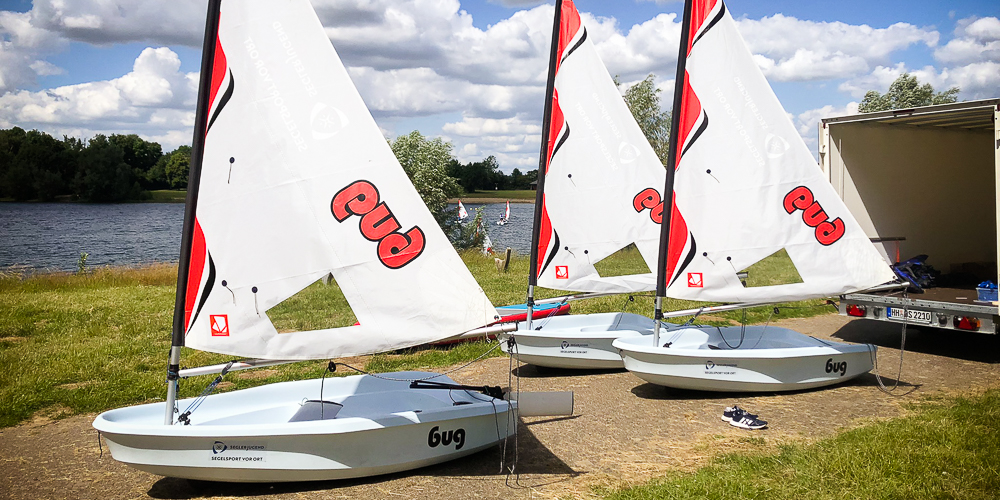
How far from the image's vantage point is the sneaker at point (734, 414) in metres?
6.24

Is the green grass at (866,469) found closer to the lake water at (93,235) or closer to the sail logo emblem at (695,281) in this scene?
the sail logo emblem at (695,281)

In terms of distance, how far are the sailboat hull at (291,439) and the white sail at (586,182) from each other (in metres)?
3.37

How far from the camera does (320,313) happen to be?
15.9 feet

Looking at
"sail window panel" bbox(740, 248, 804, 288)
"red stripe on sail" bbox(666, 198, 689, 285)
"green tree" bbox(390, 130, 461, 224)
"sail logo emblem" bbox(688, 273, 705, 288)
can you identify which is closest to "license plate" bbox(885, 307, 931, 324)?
"sail window panel" bbox(740, 248, 804, 288)

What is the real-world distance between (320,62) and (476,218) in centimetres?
2105

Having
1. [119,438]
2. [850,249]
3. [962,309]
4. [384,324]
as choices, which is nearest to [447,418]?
[384,324]

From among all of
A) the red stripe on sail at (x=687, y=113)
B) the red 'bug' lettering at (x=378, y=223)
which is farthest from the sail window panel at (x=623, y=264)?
the red 'bug' lettering at (x=378, y=223)

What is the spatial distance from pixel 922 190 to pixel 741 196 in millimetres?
5615

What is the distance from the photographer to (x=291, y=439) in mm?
4621

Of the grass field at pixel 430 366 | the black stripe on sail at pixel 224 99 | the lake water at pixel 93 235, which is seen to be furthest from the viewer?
the lake water at pixel 93 235

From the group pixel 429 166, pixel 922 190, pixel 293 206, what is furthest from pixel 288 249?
pixel 429 166

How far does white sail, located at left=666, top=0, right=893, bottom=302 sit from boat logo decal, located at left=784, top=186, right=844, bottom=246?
10 mm

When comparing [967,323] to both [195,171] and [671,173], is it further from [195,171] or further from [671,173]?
[195,171]

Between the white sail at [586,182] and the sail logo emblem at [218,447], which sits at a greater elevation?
the white sail at [586,182]
